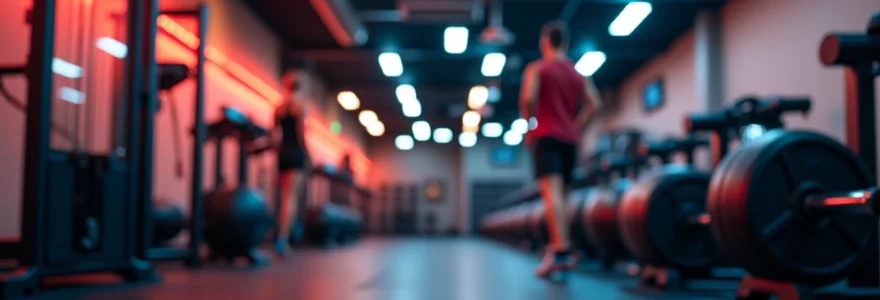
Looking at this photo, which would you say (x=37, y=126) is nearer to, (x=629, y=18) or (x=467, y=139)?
(x=629, y=18)

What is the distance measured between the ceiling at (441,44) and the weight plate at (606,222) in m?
4.88

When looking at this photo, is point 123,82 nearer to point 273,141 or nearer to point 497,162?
point 273,141

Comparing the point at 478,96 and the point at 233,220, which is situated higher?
→ the point at 478,96

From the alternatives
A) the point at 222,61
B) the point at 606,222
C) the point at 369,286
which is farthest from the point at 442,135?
the point at 369,286

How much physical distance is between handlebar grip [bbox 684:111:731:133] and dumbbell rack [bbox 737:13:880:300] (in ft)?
3.96

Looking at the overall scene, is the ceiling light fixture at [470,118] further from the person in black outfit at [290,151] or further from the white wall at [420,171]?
the person in black outfit at [290,151]

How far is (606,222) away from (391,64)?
9.26m

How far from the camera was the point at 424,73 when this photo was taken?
1455cm

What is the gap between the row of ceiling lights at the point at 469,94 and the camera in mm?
10708


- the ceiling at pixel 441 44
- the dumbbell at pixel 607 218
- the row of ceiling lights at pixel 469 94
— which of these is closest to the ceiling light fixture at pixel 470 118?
the row of ceiling lights at pixel 469 94

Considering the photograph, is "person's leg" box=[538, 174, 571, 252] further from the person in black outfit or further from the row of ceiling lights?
the person in black outfit

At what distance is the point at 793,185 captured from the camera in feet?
7.98

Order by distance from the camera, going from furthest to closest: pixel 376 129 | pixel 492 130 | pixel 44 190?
pixel 376 129, pixel 492 130, pixel 44 190

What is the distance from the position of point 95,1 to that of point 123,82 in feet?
1.36
